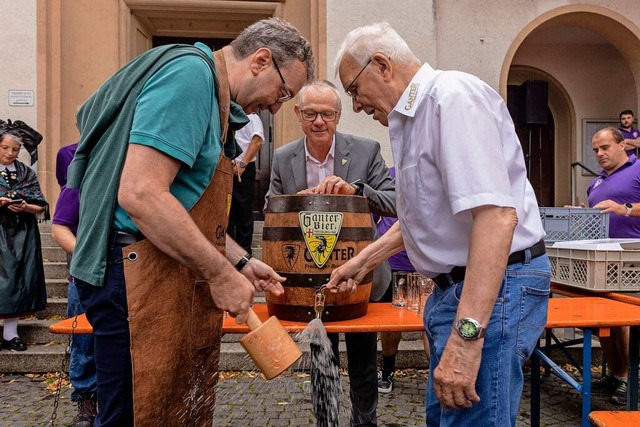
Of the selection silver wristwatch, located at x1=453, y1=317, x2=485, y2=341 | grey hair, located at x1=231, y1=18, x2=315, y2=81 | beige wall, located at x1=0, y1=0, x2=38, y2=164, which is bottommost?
silver wristwatch, located at x1=453, y1=317, x2=485, y2=341

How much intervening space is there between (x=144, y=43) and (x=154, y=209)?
764 cm

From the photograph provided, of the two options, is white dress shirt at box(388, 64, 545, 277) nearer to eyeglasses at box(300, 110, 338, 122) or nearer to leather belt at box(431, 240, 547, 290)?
leather belt at box(431, 240, 547, 290)

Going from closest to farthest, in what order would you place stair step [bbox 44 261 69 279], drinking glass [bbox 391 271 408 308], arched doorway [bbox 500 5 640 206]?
drinking glass [bbox 391 271 408 308] → stair step [bbox 44 261 69 279] → arched doorway [bbox 500 5 640 206]

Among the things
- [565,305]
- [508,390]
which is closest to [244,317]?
[508,390]

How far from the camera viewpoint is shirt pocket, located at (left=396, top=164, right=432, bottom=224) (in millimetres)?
1563

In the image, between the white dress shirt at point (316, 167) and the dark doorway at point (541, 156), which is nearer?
the white dress shirt at point (316, 167)

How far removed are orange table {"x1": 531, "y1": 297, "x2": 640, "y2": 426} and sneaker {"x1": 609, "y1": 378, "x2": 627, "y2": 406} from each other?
2.97ft

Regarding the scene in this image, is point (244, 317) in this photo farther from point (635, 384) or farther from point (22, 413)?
point (22, 413)

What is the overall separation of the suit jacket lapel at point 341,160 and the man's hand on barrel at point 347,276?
26.6 inches

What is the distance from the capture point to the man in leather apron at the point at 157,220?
151 centimetres

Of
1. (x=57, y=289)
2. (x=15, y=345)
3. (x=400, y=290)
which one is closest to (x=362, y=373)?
(x=400, y=290)

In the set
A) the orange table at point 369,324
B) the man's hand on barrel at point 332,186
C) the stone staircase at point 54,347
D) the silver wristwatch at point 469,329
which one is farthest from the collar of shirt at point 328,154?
the stone staircase at point 54,347

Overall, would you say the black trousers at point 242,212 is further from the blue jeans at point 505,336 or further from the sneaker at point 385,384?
the blue jeans at point 505,336

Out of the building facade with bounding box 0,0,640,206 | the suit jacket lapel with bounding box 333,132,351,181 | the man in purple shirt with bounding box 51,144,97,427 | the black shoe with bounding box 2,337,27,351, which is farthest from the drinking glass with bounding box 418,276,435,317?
the building facade with bounding box 0,0,640,206
